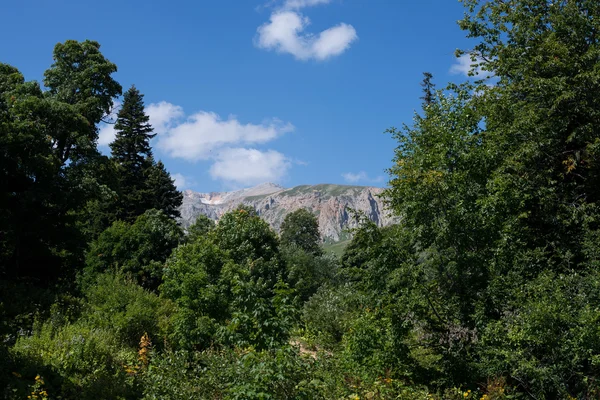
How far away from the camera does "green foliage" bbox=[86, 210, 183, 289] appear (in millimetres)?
23875

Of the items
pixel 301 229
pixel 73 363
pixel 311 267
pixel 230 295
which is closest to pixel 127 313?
pixel 230 295

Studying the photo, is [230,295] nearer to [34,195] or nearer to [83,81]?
[34,195]

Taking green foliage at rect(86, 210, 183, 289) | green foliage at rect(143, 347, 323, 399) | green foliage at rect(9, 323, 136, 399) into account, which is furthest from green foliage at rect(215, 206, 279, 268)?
green foliage at rect(143, 347, 323, 399)

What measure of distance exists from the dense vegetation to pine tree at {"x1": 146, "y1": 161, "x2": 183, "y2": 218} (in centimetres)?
1684

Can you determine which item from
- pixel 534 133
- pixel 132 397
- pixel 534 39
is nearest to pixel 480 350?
pixel 534 133

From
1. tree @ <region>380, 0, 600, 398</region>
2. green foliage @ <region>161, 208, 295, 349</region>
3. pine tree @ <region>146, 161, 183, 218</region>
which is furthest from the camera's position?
pine tree @ <region>146, 161, 183, 218</region>

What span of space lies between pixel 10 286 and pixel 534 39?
16.5 meters

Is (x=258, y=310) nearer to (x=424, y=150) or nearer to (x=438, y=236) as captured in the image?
(x=438, y=236)

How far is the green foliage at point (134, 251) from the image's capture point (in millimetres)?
23875

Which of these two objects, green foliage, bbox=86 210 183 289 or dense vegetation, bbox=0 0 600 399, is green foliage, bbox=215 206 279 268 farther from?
dense vegetation, bbox=0 0 600 399

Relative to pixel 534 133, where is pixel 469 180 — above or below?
below

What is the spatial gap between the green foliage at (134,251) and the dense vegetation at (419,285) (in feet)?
21.4

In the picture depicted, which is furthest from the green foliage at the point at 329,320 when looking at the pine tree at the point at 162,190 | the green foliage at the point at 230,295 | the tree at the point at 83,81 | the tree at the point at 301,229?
the tree at the point at 301,229

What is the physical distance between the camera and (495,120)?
543 inches
